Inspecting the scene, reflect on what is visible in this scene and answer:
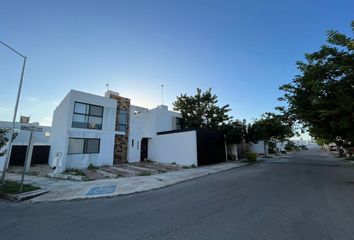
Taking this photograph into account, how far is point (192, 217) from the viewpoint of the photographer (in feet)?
15.2

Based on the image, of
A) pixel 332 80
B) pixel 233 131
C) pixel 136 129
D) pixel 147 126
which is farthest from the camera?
pixel 147 126

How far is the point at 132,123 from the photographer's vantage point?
65.5 ft

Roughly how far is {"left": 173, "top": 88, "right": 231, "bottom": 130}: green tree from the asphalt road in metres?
18.4

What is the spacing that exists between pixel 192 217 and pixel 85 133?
14.0 metres

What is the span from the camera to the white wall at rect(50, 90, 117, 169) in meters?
14.7

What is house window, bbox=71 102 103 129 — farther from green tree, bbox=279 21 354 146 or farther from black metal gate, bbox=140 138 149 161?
green tree, bbox=279 21 354 146

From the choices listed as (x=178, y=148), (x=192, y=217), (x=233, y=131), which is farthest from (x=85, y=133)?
(x=233, y=131)

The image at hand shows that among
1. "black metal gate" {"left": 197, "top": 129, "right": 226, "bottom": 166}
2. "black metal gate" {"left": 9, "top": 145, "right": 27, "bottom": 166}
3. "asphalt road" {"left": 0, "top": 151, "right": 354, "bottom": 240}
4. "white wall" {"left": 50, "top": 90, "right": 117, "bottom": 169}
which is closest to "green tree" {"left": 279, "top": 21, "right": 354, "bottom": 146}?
"asphalt road" {"left": 0, "top": 151, "right": 354, "bottom": 240}

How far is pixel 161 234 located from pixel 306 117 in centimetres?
913

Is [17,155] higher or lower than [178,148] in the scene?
lower

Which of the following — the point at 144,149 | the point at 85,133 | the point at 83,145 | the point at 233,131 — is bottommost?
the point at 144,149

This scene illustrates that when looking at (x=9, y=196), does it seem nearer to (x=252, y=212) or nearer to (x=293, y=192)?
(x=252, y=212)

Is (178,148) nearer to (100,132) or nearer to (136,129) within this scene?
(136,129)

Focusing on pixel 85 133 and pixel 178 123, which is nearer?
pixel 85 133
